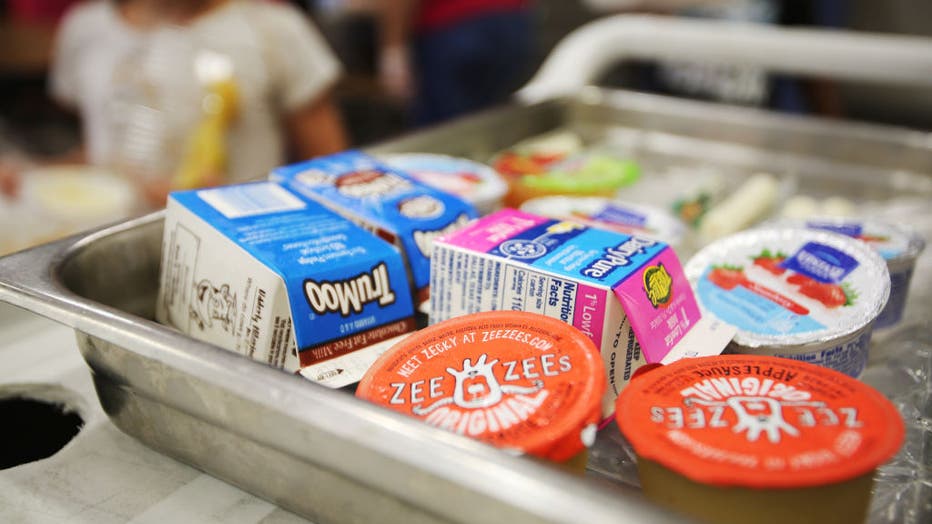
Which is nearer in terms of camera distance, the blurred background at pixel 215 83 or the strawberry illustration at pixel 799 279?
the strawberry illustration at pixel 799 279

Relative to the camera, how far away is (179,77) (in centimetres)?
220

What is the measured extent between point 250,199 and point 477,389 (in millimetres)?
454

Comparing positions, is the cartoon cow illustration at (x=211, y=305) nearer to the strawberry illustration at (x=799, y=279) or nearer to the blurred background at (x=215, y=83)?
the strawberry illustration at (x=799, y=279)

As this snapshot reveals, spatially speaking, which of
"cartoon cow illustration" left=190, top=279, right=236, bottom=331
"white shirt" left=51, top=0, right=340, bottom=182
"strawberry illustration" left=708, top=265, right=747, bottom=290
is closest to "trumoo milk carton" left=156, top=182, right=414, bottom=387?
"cartoon cow illustration" left=190, top=279, right=236, bottom=331

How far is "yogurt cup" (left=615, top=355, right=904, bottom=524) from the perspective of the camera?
61 centimetres

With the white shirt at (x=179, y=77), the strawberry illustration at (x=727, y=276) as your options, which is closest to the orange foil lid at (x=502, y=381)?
the strawberry illustration at (x=727, y=276)

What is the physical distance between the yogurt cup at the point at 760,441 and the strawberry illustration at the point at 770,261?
30 centimetres

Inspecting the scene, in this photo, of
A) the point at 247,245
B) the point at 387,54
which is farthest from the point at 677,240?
the point at 387,54

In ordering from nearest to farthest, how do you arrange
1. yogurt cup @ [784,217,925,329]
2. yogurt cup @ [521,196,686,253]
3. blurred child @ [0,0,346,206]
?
1. yogurt cup @ [784,217,925,329]
2. yogurt cup @ [521,196,686,253]
3. blurred child @ [0,0,346,206]

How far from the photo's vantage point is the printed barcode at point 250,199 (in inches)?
38.6

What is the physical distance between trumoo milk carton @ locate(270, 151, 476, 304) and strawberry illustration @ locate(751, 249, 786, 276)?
395mm

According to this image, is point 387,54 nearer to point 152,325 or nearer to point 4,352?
point 4,352

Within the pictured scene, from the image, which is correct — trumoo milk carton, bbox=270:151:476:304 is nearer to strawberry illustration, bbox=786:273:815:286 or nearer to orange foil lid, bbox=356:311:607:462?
orange foil lid, bbox=356:311:607:462

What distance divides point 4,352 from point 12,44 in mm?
3462
